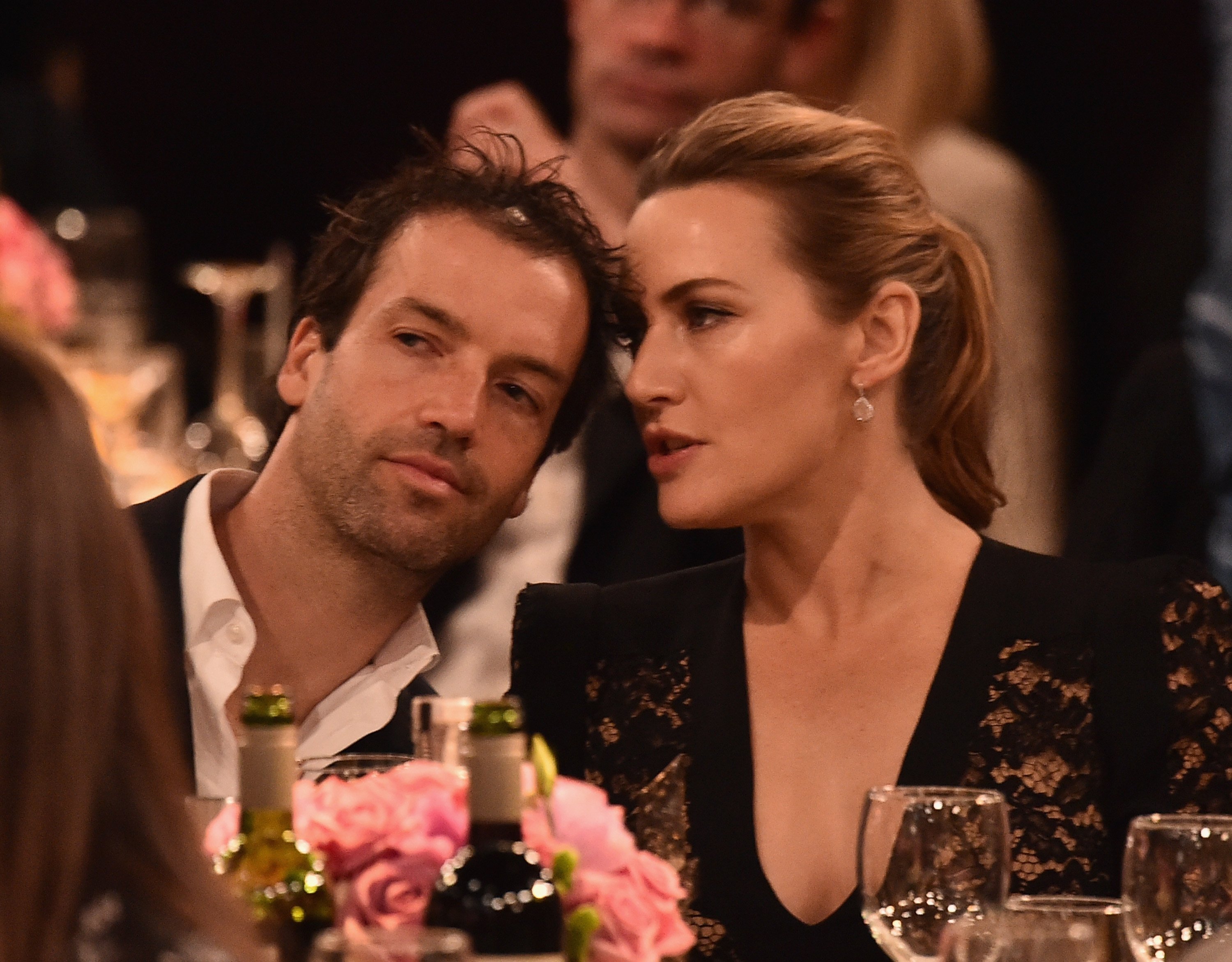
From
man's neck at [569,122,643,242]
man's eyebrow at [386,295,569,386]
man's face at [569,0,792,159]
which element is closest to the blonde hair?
man's face at [569,0,792,159]

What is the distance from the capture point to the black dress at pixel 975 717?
2133 millimetres

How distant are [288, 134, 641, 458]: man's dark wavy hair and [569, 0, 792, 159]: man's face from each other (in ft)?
3.00

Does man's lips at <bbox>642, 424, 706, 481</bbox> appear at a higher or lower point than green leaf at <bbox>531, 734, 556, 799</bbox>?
higher

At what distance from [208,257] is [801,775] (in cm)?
537

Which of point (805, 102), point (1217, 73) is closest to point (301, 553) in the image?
point (805, 102)

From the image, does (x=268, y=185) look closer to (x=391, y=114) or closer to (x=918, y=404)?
(x=391, y=114)

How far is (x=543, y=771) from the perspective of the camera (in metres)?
1.25

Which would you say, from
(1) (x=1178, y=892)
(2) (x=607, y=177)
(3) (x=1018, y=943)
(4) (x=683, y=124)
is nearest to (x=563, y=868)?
(3) (x=1018, y=943)

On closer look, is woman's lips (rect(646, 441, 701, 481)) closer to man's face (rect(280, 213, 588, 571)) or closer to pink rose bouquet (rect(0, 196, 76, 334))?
man's face (rect(280, 213, 588, 571))

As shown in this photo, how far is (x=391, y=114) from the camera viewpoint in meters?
6.91

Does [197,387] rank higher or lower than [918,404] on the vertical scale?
higher

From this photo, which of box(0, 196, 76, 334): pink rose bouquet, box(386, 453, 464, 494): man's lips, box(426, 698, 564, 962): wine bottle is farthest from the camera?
box(0, 196, 76, 334): pink rose bouquet

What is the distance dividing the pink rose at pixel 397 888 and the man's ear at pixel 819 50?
2.37 metres

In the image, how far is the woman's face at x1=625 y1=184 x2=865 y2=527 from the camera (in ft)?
7.20
